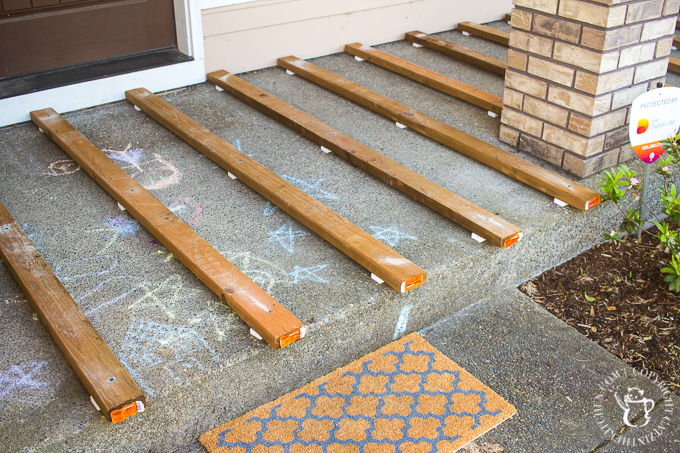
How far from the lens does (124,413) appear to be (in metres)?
2.19

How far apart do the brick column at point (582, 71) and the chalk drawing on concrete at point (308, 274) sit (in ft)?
5.38

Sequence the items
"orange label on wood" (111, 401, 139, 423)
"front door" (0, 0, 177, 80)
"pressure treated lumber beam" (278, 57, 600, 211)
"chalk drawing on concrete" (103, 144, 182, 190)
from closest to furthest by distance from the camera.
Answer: "orange label on wood" (111, 401, 139, 423), "pressure treated lumber beam" (278, 57, 600, 211), "chalk drawing on concrete" (103, 144, 182, 190), "front door" (0, 0, 177, 80)

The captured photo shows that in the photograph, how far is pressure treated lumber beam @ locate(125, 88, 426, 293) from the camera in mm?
2832

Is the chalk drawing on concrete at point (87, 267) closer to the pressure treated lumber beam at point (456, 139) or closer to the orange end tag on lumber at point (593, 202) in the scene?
the pressure treated lumber beam at point (456, 139)

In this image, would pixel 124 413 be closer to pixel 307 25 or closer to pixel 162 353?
pixel 162 353

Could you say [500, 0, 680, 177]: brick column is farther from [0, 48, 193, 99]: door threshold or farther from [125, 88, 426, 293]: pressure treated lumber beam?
[0, 48, 193, 99]: door threshold

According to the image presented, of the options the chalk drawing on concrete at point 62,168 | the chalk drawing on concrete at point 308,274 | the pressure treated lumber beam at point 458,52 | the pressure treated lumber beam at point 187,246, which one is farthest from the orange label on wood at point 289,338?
the pressure treated lumber beam at point 458,52

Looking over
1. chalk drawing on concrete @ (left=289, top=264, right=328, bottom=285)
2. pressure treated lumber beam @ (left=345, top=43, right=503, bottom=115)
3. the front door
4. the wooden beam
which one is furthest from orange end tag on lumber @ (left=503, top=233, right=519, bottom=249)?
the front door

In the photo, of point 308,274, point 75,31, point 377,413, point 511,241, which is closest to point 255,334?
point 308,274

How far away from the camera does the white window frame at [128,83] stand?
4.13 metres

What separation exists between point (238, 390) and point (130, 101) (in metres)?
2.68

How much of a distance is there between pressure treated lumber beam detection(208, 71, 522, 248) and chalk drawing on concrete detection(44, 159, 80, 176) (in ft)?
4.22

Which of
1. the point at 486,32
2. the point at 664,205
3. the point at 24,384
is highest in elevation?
the point at 486,32

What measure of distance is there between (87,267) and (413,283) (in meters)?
1.45
